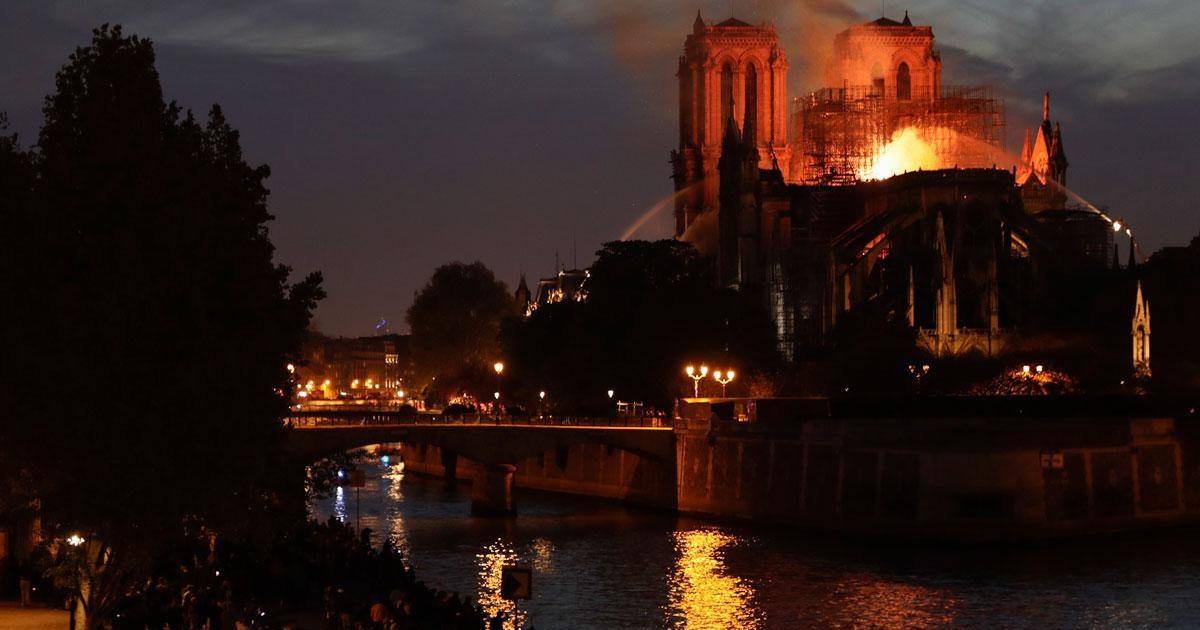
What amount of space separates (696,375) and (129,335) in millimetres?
63317

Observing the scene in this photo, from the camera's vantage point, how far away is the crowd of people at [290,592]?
30.8 meters

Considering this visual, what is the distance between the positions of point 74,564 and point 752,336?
6953 cm

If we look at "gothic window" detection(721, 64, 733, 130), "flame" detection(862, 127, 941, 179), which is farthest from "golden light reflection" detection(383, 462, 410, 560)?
"gothic window" detection(721, 64, 733, 130)

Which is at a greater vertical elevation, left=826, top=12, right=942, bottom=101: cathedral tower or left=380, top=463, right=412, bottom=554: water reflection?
left=826, top=12, right=942, bottom=101: cathedral tower

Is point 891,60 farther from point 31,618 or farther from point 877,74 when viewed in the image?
point 31,618

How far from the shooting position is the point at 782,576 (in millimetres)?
53500

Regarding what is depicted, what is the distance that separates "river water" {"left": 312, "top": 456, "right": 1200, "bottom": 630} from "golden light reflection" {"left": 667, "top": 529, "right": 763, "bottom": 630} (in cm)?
6

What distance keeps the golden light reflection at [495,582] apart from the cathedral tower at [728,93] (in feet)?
299

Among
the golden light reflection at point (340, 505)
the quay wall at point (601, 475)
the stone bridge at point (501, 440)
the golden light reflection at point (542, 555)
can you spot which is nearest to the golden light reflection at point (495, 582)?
the golden light reflection at point (542, 555)

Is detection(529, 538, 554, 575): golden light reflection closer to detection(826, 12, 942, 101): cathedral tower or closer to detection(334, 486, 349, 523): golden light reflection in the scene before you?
detection(334, 486, 349, 523): golden light reflection

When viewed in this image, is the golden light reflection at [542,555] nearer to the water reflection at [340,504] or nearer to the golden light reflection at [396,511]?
the golden light reflection at [396,511]

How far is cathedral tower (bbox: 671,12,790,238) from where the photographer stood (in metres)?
151

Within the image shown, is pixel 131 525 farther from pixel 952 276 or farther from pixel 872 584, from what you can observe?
pixel 952 276

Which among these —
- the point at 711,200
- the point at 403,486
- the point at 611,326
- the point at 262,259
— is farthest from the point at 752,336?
the point at 262,259
